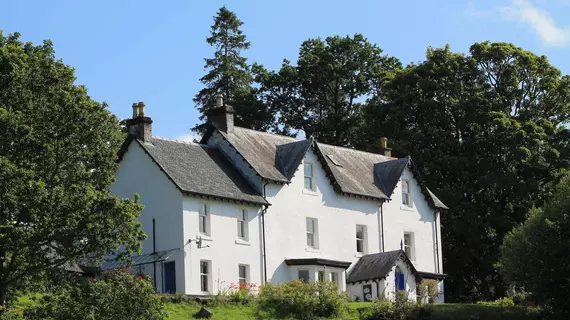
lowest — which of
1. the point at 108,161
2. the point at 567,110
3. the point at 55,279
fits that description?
the point at 55,279

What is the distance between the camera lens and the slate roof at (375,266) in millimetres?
58750

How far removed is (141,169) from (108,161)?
1562cm

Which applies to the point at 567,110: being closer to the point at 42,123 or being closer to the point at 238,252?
the point at 238,252

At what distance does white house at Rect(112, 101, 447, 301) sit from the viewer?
5347 cm

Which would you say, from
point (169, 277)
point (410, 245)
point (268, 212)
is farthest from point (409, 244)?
point (169, 277)

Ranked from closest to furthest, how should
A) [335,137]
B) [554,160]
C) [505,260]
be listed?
[505,260], [554,160], [335,137]

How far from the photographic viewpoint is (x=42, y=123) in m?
38.1

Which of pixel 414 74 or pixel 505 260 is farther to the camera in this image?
pixel 414 74

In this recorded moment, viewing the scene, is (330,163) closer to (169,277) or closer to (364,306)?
(364,306)

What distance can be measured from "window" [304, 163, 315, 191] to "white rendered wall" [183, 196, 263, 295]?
426cm

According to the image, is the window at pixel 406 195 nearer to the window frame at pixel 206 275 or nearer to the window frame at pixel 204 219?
the window frame at pixel 204 219

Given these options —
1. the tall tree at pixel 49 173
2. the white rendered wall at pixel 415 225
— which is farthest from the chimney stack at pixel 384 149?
the tall tree at pixel 49 173

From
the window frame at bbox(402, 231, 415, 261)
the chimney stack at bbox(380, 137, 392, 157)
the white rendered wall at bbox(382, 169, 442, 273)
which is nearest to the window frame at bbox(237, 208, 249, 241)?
the white rendered wall at bbox(382, 169, 442, 273)

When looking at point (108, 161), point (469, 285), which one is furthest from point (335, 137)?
point (108, 161)
